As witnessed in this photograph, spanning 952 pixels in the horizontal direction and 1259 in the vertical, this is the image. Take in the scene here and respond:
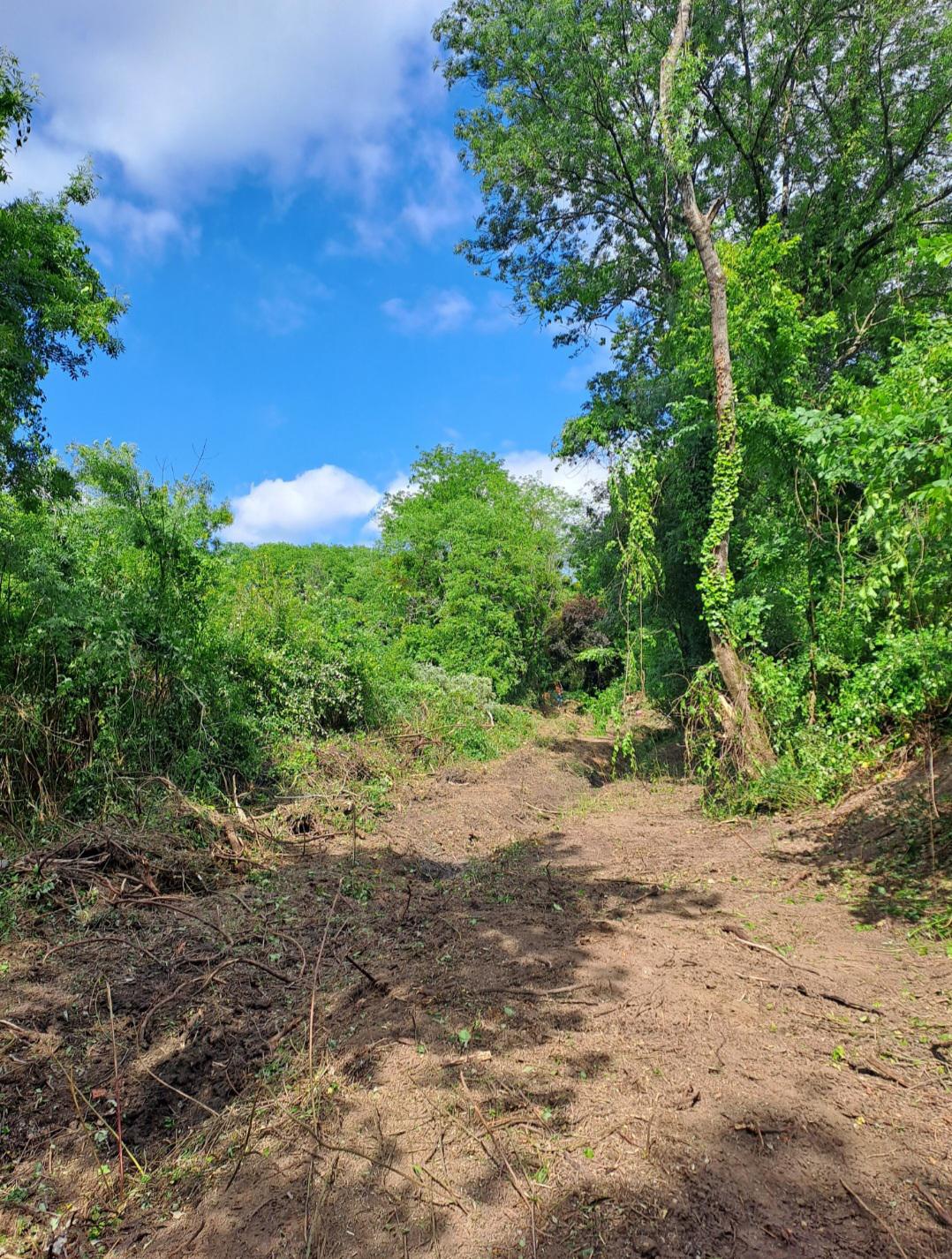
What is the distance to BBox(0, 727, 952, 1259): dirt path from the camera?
2223 millimetres

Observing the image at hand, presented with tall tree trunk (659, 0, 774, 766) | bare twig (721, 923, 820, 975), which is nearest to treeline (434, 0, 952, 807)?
tall tree trunk (659, 0, 774, 766)

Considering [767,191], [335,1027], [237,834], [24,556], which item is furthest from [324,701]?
[767,191]

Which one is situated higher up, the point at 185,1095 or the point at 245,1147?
the point at 185,1095

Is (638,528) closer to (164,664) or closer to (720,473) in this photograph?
(720,473)

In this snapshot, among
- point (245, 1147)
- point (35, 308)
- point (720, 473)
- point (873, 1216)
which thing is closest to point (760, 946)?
point (873, 1216)

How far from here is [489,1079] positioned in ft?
9.66

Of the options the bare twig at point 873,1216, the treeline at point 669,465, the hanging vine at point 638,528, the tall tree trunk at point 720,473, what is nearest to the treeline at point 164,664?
the treeline at point 669,465

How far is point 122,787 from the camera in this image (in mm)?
6844

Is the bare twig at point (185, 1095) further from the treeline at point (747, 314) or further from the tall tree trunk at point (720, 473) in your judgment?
the tall tree trunk at point (720, 473)

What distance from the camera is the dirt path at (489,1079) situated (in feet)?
7.29

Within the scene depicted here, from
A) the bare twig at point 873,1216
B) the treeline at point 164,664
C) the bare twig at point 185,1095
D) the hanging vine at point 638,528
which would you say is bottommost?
the bare twig at point 185,1095

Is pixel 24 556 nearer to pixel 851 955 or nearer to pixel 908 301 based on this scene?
pixel 851 955

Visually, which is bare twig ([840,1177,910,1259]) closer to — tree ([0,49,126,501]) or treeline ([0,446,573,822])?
treeline ([0,446,573,822])

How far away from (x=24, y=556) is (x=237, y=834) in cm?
352
